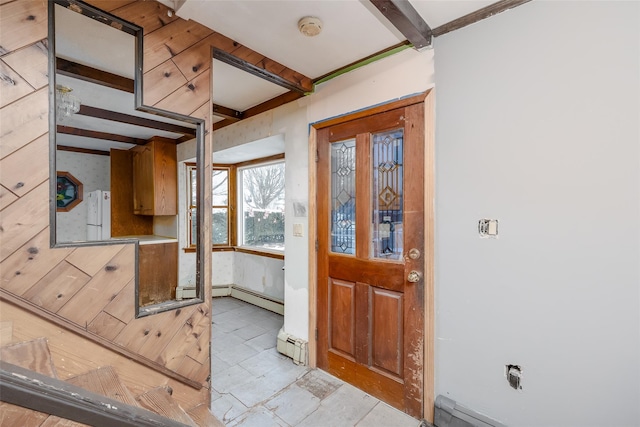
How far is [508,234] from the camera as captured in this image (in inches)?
63.2

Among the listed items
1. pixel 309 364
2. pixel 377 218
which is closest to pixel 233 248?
pixel 309 364

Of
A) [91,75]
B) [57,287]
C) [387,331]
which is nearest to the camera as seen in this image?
[57,287]

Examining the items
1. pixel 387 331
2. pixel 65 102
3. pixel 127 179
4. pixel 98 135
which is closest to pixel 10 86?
pixel 65 102

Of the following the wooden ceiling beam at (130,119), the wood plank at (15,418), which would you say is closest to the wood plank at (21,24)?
the wood plank at (15,418)

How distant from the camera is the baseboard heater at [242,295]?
3895 millimetres

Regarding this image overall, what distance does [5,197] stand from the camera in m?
1.18

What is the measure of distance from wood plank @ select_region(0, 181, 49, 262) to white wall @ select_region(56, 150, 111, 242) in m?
4.17

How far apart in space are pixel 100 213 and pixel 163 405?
12.5ft

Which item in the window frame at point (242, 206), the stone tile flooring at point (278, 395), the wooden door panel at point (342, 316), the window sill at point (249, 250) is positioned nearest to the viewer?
the stone tile flooring at point (278, 395)

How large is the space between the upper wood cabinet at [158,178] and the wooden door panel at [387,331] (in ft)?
11.1

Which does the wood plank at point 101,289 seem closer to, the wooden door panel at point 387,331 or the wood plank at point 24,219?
the wood plank at point 24,219

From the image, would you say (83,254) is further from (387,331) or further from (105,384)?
(387,331)

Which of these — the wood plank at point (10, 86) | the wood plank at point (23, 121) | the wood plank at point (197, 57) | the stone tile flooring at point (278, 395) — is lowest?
the stone tile flooring at point (278, 395)

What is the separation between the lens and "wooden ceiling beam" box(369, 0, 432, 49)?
148 cm
